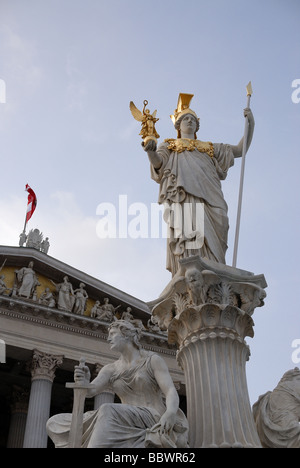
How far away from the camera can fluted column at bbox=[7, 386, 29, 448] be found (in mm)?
26266

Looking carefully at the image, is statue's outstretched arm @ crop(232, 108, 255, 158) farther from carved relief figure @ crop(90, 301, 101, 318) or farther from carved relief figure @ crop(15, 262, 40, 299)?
carved relief figure @ crop(90, 301, 101, 318)

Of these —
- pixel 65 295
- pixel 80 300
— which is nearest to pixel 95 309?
pixel 80 300

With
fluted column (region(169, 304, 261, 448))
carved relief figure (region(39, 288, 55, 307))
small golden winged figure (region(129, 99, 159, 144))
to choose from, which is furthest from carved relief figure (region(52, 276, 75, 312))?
fluted column (region(169, 304, 261, 448))

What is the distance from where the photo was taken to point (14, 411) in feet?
91.3

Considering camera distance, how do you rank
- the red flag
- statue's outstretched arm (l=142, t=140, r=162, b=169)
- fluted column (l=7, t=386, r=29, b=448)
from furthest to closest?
the red flag < fluted column (l=7, t=386, r=29, b=448) < statue's outstretched arm (l=142, t=140, r=162, b=169)

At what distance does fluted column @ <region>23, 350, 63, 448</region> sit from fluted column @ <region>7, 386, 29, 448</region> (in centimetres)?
242

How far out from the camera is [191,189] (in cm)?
800

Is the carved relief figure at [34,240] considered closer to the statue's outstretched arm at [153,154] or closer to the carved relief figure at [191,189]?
the carved relief figure at [191,189]

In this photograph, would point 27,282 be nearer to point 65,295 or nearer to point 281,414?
point 65,295

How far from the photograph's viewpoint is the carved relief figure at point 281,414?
664 centimetres

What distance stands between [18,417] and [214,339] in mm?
22505

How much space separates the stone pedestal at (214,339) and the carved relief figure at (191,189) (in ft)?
1.67
